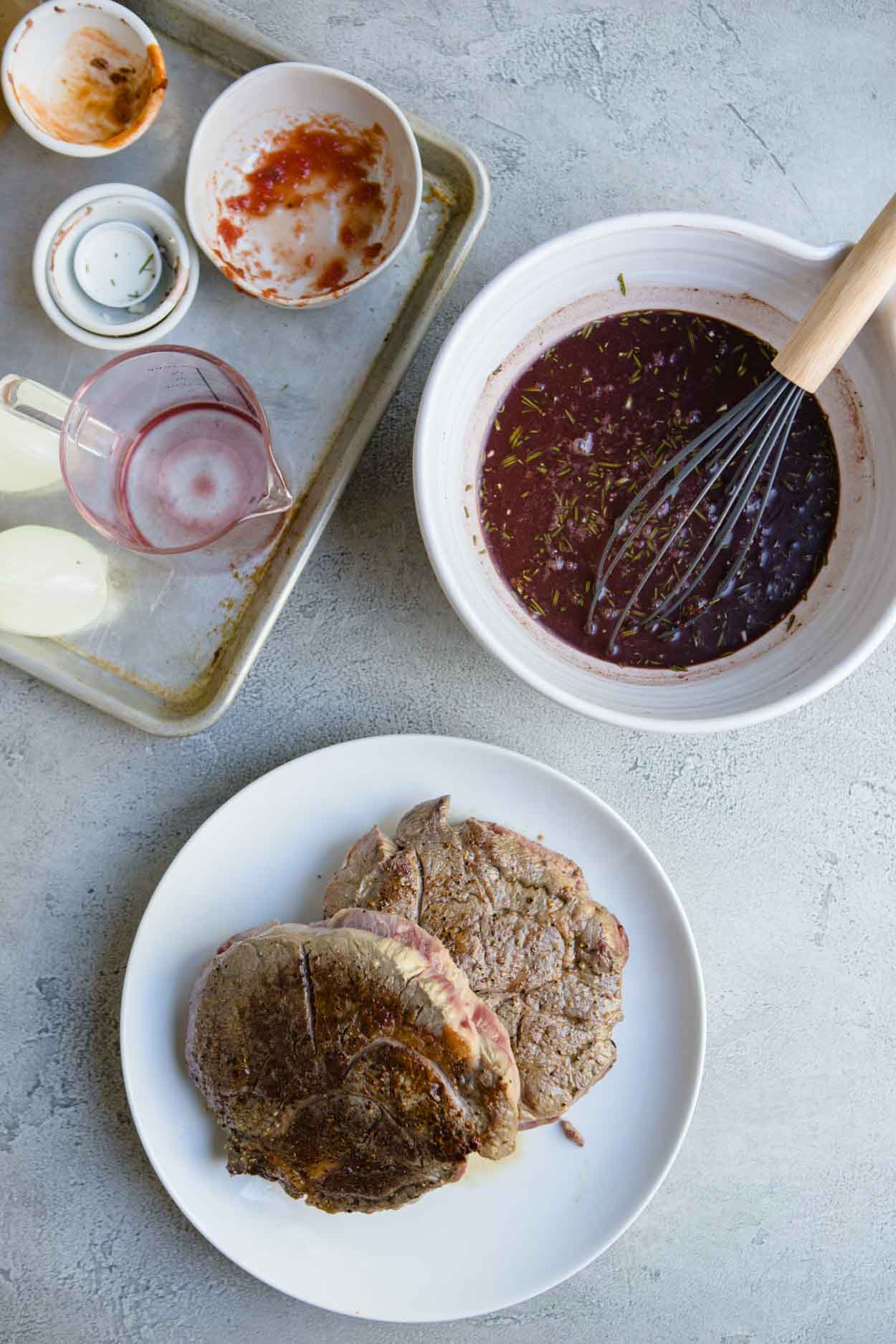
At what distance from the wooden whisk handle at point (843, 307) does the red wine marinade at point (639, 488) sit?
0.58 feet

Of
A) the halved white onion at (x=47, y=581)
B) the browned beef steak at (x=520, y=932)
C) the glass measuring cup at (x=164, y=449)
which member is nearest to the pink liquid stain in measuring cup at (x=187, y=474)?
the glass measuring cup at (x=164, y=449)

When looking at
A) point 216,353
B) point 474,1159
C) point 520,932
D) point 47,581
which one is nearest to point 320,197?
point 216,353

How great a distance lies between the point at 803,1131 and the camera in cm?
185

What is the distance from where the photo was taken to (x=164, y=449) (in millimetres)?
1632

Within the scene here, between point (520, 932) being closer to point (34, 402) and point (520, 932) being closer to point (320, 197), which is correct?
point (34, 402)

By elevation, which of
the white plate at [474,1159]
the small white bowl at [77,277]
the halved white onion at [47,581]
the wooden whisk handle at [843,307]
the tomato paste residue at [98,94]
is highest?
the wooden whisk handle at [843,307]

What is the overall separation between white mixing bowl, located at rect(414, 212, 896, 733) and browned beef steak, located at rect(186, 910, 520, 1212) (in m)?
0.46

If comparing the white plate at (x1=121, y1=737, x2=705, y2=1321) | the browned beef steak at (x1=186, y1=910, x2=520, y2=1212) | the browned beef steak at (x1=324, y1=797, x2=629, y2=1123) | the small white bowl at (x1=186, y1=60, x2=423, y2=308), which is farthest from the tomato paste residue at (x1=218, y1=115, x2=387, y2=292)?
the browned beef steak at (x1=186, y1=910, x2=520, y2=1212)

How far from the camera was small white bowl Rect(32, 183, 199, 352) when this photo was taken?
1.56 m

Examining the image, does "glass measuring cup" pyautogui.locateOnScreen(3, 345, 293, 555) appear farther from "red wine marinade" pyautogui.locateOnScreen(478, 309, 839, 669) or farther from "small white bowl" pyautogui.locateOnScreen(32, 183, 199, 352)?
"red wine marinade" pyautogui.locateOnScreen(478, 309, 839, 669)

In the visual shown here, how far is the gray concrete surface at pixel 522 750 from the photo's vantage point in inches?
68.3

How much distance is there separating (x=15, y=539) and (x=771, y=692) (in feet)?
3.90

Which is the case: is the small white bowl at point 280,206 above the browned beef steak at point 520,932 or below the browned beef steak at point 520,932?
above

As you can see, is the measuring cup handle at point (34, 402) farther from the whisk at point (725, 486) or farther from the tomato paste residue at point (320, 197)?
the whisk at point (725, 486)
